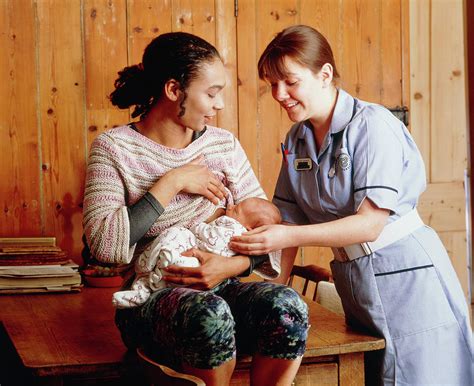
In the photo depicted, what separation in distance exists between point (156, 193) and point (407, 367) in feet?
2.55

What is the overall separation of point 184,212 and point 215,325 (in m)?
0.45

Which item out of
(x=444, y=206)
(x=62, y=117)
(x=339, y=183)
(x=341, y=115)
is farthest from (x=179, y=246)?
(x=444, y=206)

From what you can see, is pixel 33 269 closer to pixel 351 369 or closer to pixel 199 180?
pixel 199 180

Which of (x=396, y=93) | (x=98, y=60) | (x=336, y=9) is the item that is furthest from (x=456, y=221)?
(x=98, y=60)

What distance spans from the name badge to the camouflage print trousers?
42 centimetres

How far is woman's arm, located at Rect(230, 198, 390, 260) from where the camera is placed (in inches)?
70.6

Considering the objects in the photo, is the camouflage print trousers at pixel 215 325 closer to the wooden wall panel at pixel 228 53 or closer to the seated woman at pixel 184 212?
the seated woman at pixel 184 212

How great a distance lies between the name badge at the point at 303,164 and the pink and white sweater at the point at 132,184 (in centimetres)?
14

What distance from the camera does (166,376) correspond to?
129cm

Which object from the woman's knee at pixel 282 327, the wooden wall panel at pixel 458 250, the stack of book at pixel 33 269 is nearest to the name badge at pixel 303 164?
the woman's knee at pixel 282 327

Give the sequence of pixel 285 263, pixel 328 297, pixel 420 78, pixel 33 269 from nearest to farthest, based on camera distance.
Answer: pixel 285 263
pixel 328 297
pixel 33 269
pixel 420 78

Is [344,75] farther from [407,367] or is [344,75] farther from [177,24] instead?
[407,367]

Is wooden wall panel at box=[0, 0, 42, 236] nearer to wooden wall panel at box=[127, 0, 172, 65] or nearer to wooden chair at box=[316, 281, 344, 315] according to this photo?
wooden wall panel at box=[127, 0, 172, 65]

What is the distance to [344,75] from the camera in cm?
340
